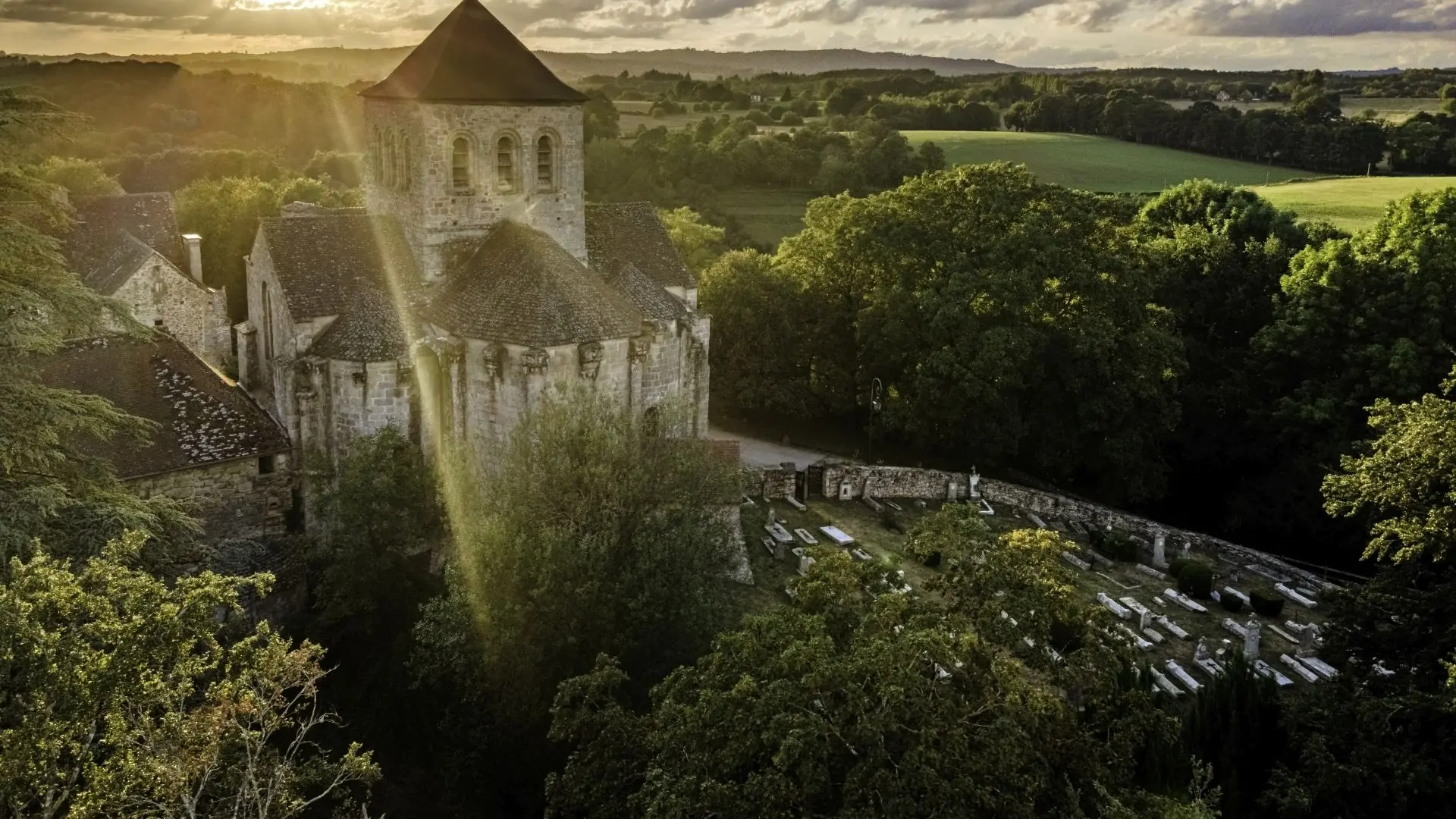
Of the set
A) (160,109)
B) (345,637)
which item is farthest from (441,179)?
(160,109)

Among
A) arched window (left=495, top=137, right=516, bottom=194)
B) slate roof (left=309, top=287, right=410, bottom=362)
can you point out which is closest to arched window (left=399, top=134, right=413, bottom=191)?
arched window (left=495, top=137, right=516, bottom=194)

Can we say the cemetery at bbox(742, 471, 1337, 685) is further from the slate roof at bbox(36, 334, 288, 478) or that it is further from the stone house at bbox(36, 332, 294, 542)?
the slate roof at bbox(36, 334, 288, 478)

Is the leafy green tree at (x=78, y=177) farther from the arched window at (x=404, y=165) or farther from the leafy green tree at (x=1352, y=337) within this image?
the leafy green tree at (x=1352, y=337)

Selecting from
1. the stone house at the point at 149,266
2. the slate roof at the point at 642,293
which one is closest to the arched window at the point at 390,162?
the slate roof at the point at 642,293

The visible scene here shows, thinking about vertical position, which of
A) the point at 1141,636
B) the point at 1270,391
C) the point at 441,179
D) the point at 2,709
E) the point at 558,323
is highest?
the point at 441,179

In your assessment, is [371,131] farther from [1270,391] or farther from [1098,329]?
[1270,391]

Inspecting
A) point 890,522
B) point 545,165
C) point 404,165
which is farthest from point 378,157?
point 890,522
